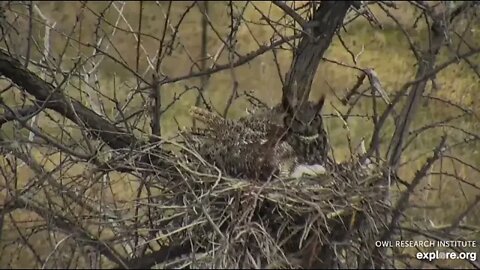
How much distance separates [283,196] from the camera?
44.6 inches

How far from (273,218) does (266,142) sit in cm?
19

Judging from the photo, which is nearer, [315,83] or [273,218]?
[273,218]

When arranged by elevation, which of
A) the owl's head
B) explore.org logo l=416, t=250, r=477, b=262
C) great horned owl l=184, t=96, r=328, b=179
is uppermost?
the owl's head

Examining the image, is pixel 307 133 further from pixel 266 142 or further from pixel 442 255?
pixel 442 255

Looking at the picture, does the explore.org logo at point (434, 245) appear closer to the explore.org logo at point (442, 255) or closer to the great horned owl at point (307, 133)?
the explore.org logo at point (442, 255)

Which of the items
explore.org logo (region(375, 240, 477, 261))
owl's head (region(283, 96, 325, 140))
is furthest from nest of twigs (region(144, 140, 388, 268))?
owl's head (region(283, 96, 325, 140))

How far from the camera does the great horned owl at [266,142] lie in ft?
4.08

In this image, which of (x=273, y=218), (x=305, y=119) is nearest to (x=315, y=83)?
(x=305, y=119)

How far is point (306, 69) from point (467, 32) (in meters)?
0.28

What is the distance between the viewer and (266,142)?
1287 millimetres

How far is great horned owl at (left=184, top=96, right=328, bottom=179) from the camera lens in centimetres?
124

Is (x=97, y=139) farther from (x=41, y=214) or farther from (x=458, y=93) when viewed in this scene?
(x=458, y=93)

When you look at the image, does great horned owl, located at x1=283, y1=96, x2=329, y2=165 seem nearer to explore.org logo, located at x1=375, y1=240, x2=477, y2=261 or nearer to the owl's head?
the owl's head

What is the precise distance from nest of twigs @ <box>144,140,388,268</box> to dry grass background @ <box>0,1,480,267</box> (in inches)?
3.3
